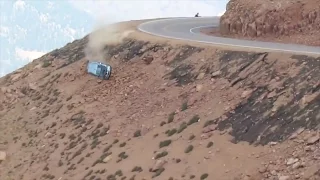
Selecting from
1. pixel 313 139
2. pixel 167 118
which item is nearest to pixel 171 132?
pixel 167 118

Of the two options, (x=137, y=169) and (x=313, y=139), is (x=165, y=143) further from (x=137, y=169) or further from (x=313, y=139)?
(x=313, y=139)

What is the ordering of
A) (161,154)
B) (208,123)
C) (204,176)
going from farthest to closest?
1. (208,123)
2. (161,154)
3. (204,176)

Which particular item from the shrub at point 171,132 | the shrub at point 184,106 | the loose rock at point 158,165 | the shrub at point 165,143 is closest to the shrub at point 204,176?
the loose rock at point 158,165

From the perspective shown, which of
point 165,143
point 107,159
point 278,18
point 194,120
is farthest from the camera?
point 278,18

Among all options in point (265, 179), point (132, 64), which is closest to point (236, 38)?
point (132, 64)

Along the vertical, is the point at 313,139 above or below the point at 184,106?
above
